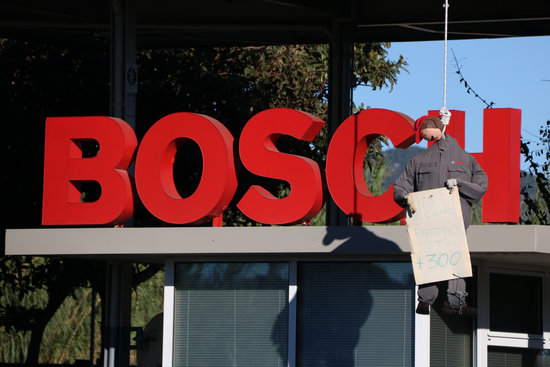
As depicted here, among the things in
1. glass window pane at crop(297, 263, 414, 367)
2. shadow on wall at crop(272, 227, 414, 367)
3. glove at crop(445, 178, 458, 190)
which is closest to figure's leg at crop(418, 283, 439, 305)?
glove at crop(445, 178, 458, 190)

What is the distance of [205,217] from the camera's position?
14820mm

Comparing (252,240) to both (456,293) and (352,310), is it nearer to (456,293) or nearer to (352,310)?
(352,310)

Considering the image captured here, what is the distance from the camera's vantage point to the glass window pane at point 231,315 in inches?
549

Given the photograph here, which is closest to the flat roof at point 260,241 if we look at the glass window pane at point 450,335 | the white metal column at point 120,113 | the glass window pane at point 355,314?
the glass window pane at point 355,314

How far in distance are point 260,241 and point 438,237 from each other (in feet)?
11.6

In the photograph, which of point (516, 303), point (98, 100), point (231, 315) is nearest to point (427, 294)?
point (516, 303)

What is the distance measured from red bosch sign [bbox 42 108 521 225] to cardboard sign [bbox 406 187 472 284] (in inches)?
141

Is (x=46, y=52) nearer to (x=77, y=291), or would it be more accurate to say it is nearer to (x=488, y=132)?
(x=77, y=291)

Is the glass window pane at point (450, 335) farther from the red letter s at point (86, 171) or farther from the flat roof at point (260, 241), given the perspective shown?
the red letter s at point (86, 171)

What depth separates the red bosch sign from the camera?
1466cm

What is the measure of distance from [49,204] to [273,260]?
11.1 ft

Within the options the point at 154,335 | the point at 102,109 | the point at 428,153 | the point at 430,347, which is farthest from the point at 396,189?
the point at 102,109

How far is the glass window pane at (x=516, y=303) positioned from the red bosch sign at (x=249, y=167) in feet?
2.74

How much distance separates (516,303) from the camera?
14.2 m
